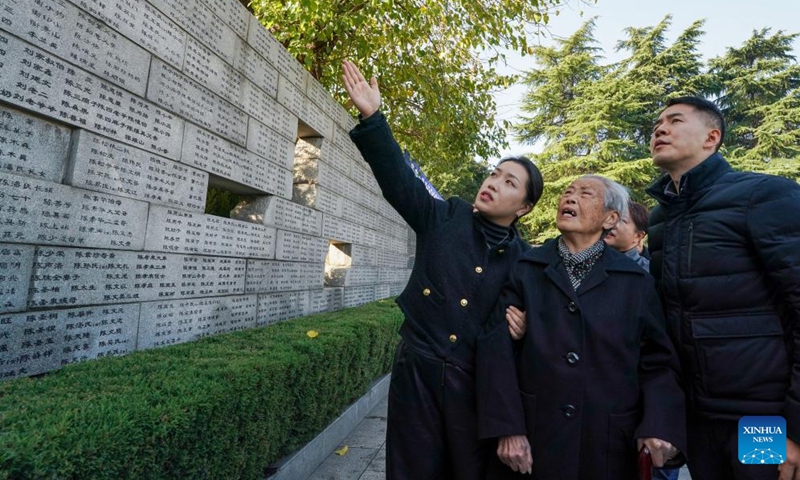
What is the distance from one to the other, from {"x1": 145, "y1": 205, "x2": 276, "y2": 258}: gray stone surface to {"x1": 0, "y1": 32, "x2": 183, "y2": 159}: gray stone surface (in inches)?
19.2

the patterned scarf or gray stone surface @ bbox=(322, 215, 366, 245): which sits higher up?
gray stone surface @ bbox=(322, 215, 366, 245)

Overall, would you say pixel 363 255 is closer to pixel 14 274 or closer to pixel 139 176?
pixel 139 176

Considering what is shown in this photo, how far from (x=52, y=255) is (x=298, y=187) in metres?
3.58

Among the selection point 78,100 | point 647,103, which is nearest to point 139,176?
Answer: point 78,100

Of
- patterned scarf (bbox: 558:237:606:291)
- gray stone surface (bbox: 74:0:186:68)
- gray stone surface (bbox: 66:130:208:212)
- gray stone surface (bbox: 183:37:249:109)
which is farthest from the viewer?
gray stone surface (bbox: 183:37:249:109)

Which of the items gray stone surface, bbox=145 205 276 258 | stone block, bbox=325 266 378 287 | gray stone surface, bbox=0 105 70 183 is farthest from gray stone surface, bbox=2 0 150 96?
stone block, bbox=325 266 378 287

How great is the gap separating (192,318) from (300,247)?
6.49 feet

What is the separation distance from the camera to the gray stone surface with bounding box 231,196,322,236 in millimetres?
4515

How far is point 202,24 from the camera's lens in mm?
3545

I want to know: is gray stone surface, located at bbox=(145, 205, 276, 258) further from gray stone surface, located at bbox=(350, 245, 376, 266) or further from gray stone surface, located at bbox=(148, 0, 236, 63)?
gray stone surface, located at bbox=(350, 245, 376, 266)

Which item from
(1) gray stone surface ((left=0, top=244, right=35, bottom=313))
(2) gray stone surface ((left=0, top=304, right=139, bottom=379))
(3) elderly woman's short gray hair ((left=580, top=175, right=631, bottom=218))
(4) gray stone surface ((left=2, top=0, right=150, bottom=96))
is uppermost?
(4) gray stone surface ((left=2, top=0, right=150, bottom=96))

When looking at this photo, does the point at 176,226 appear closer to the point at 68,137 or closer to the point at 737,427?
the point at 68,137

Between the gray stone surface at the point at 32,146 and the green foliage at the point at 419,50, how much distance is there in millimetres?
3088

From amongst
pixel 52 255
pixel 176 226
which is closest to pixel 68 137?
pixel 52 255
